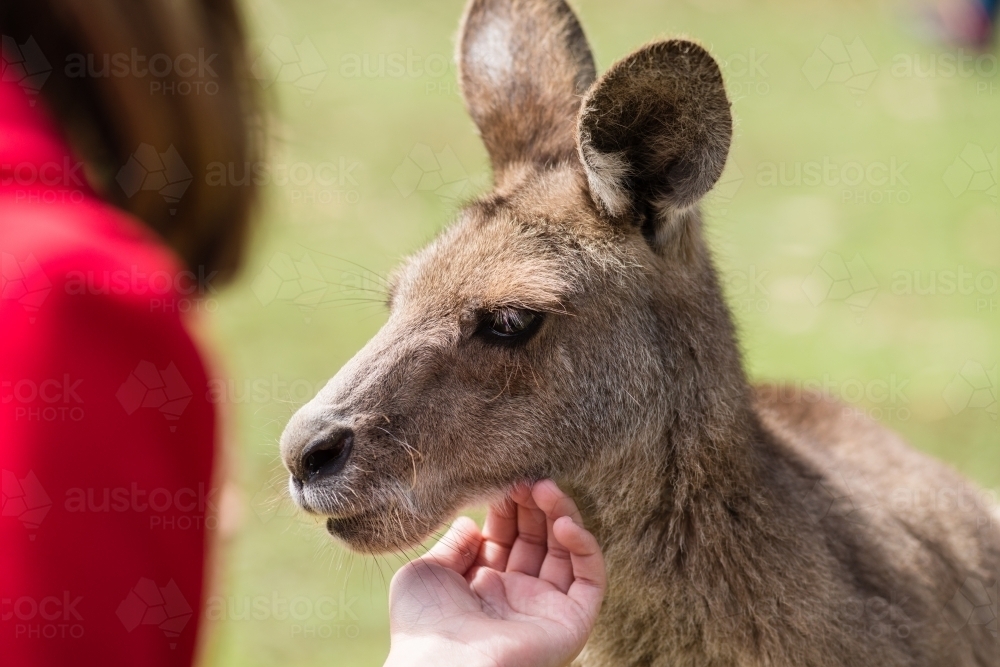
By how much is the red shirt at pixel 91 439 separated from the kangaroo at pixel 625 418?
751mm

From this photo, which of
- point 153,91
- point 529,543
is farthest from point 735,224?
point 153,91

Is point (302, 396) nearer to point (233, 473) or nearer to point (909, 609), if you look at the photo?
point (233, 473)

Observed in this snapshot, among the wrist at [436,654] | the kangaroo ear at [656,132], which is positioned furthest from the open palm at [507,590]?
the kangaroo ear at [656,132]

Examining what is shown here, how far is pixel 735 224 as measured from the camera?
30.0 ft

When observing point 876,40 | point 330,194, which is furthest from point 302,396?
point 876,40

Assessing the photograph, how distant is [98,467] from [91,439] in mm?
42

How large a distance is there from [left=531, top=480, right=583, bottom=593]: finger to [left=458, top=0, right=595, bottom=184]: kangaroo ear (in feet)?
3.46

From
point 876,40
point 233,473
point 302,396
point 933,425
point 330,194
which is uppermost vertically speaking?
point 876,40

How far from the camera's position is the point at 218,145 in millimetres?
2359

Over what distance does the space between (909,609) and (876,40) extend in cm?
1144

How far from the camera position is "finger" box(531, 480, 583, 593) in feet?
8.27

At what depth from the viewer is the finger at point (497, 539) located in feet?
9.06

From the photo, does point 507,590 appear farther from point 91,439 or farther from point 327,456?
point 91,439

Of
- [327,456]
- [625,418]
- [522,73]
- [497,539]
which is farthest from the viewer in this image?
[522,73]
